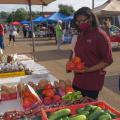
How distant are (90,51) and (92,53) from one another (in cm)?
3

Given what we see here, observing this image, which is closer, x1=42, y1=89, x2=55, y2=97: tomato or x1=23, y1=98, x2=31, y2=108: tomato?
x1=23, y1=98, x2=31, y2=108: tomato

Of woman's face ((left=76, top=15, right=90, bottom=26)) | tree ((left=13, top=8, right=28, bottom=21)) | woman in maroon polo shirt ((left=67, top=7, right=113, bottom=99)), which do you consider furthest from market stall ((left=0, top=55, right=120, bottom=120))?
tree ((left=13, top=8, right=28, bottom=21))

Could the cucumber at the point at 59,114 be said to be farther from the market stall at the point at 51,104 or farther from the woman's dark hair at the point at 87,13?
the woman's dark hair at the point at 87,13

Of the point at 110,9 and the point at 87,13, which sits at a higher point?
the point at 110,9

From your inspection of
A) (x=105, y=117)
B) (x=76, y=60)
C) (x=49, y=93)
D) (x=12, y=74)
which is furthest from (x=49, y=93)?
(x=12, y=74)

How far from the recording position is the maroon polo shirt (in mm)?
3318

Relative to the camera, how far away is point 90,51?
11.1 feet

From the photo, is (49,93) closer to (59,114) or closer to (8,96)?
(8,96)

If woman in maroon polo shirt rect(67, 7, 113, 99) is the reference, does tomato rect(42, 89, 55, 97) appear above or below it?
below

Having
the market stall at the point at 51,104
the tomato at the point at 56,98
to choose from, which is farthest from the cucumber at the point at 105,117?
the tomato at the point at 56,98

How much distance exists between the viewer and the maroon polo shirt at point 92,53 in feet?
10.9

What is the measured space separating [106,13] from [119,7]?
72cm

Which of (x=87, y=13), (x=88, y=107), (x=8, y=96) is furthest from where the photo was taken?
(x=8, y=96)

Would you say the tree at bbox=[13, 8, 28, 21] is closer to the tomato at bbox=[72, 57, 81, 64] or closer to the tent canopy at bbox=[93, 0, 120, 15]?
the tent canopy at bbox=[93, 0, 120, 15]
